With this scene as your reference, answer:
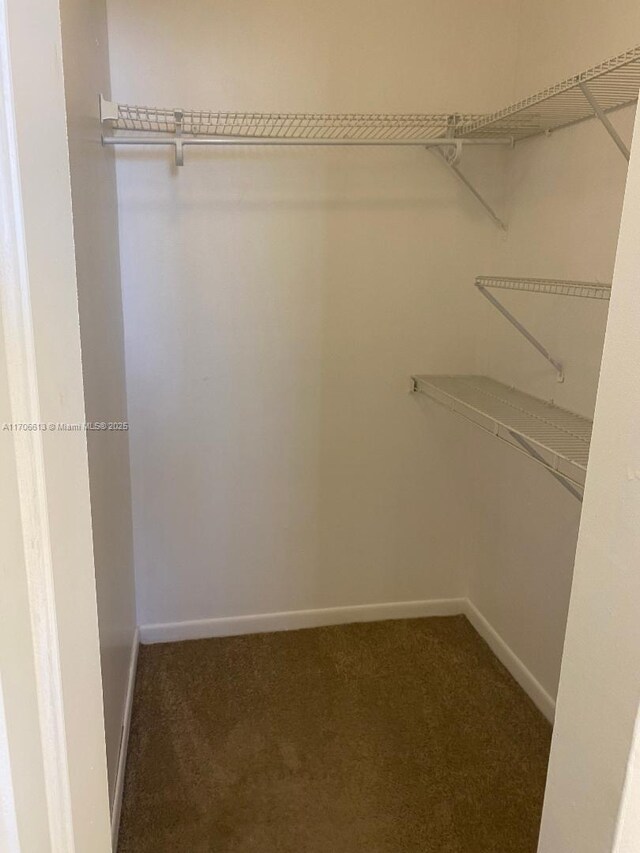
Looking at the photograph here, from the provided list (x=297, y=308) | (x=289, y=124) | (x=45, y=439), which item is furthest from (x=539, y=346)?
(x=45, y=439)

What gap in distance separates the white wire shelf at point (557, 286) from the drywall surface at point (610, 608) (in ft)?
2.11

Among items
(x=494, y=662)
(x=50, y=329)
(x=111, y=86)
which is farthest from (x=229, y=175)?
(x=494, y=662)

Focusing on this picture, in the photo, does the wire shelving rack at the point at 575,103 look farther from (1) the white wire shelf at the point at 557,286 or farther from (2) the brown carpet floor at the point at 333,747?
(2) the brown carpet floor at the point at 333,747

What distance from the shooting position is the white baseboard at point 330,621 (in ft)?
7.52

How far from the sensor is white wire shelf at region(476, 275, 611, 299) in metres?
1.44

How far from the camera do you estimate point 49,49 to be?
0.62m

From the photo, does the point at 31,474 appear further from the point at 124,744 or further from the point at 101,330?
the point at 124,744

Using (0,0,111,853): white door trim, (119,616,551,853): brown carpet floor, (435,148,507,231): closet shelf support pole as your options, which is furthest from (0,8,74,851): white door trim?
(435,148,507,231): closet shelf support pole

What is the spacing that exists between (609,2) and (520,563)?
1.61 m

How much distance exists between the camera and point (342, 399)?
222cm

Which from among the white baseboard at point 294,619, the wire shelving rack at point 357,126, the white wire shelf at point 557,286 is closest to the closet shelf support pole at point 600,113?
the wire shelving rack at point 357,126

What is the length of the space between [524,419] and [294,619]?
1.20m

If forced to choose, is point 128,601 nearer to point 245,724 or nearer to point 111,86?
point 245,724

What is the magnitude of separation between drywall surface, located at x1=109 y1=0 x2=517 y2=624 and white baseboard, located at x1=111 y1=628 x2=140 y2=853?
182 millimetres
